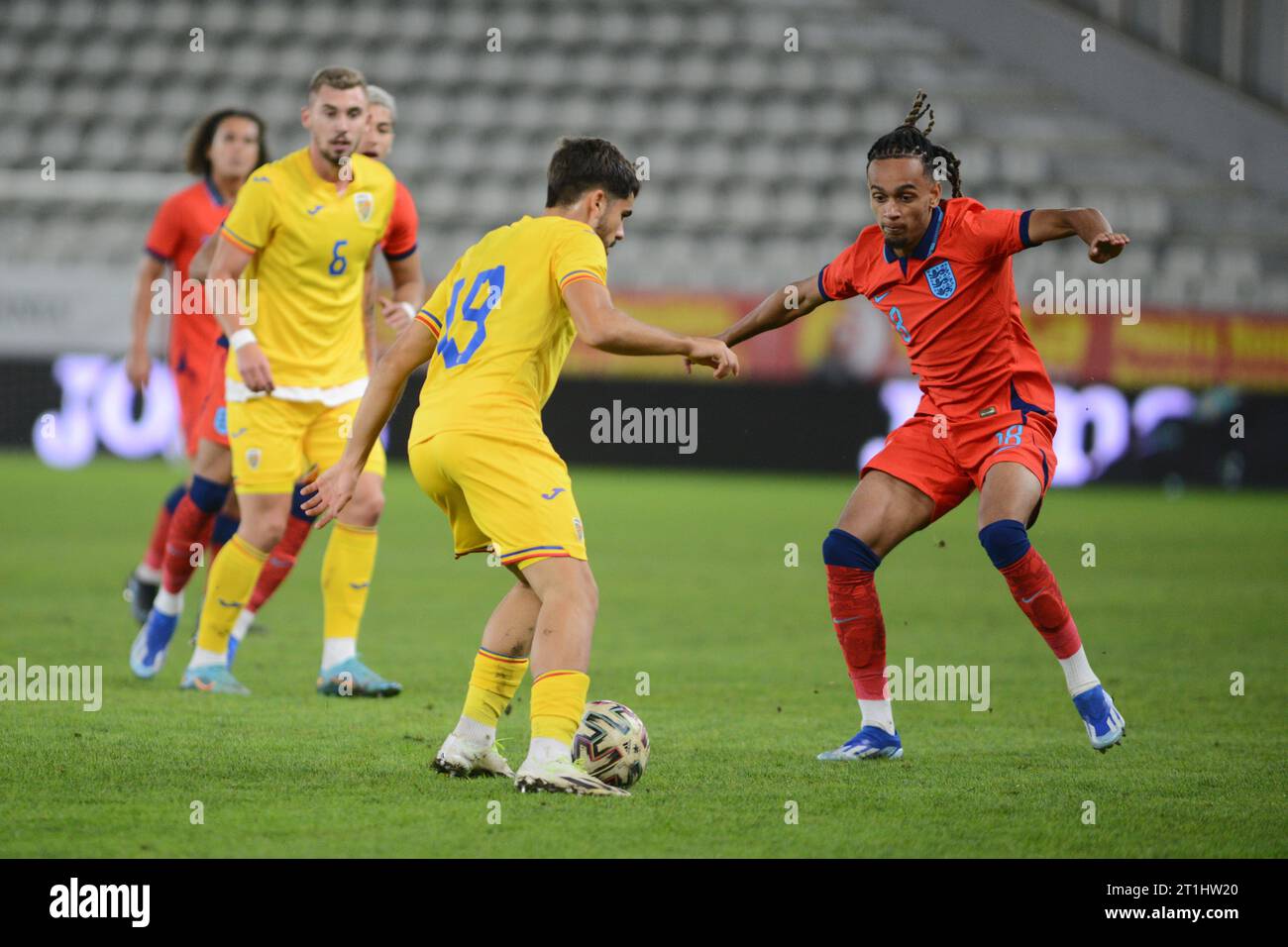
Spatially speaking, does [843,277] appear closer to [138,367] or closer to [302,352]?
[302,352]

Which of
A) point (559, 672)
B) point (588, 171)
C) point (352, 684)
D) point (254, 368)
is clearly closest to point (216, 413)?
point (254, 368)

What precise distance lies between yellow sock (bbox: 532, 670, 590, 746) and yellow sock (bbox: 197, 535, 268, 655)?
214cm

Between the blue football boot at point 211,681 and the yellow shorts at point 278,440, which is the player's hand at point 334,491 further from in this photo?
the blue football boot at point 211,681

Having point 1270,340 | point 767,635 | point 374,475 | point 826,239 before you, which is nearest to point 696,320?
point 826,239

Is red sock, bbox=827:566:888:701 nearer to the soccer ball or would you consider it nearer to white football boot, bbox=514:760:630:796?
the soccer ball

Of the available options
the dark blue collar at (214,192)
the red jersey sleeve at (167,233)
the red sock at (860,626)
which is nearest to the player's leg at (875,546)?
the red sock at (860,626)

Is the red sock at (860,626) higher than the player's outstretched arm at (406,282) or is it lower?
lower

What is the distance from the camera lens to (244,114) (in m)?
7.82

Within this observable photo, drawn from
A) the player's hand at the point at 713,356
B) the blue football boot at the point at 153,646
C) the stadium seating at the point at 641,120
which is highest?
the stadium seating at the point at 641,120

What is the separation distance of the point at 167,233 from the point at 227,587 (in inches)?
99.2

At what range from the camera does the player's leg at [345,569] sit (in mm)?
6535

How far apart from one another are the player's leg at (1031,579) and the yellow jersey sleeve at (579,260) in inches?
58.6

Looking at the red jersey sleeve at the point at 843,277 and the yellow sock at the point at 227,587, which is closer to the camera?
the red jersey sleeve at the point at 843,277

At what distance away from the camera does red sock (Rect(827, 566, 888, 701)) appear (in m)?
5.50
